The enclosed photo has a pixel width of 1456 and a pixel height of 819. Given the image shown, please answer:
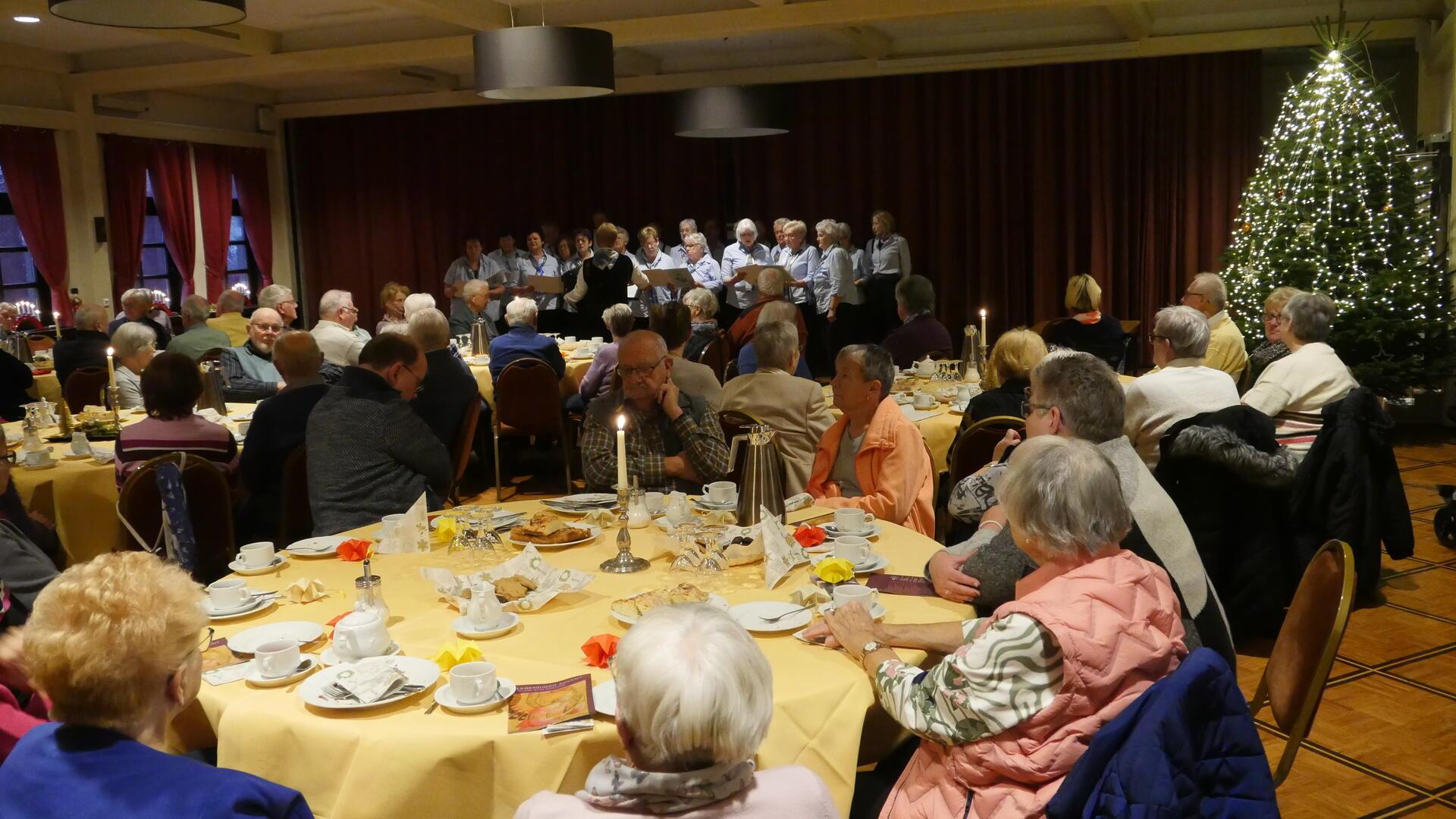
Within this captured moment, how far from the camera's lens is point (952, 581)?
8.61 ft

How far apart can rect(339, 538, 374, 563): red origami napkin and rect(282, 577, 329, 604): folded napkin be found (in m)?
0.26

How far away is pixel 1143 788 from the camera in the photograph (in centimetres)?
168

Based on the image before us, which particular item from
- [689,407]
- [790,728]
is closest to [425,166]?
[689,407]

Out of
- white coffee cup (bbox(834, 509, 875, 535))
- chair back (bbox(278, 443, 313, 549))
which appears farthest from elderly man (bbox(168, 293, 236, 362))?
white coffee cup (bbox(834, 509, 875, 535))

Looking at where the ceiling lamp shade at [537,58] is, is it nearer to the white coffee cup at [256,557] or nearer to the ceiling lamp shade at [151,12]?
the ceiling lamp shade at [151,12]

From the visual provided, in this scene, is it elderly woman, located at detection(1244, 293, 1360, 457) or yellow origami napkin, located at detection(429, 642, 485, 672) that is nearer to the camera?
yellow origami napkin, located at detection(429, 642, 485, 672)

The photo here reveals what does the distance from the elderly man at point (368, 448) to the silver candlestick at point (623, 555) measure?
105 centimetres

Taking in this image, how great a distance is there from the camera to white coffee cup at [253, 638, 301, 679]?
2.21m

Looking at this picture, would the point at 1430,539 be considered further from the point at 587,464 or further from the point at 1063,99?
the point at 1063,99

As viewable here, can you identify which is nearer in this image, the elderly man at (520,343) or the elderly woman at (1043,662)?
the elderly woman at (1043,662)

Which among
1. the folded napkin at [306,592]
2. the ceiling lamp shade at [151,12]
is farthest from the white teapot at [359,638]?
the ceiling lamp shade at [151,12]

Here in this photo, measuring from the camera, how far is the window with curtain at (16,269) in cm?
1108

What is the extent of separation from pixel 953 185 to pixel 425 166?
6536mm

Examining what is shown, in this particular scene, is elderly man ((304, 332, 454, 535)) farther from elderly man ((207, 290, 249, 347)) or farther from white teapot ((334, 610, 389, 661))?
elderly man ((207, 290, 249, 347))
